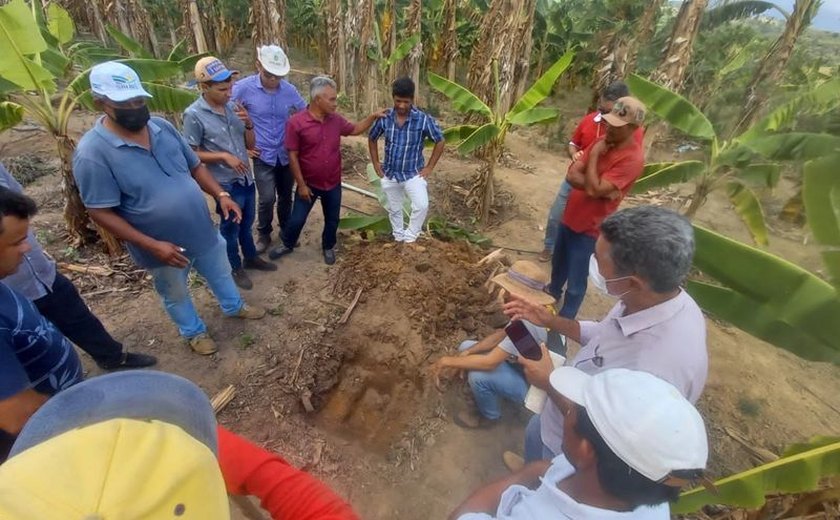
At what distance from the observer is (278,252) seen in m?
4.71

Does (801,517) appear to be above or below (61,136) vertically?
below

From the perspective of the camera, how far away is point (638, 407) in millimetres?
1051

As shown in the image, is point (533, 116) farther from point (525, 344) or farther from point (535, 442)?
point (535, 442)

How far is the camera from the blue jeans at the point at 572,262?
3.48 metres

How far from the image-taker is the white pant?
457cm

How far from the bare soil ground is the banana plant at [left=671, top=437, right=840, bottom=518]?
4.69 ft

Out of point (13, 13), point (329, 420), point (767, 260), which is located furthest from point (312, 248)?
point (767, 260)

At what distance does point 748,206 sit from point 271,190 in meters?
4.95

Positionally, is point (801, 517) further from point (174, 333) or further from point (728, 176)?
point (174, 333)

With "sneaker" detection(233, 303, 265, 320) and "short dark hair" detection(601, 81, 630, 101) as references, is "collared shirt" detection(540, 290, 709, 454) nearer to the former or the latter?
"sneaker" detection(233, 303, 265, 320)

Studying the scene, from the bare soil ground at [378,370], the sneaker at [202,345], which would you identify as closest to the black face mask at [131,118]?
the sneaker at [202,345]

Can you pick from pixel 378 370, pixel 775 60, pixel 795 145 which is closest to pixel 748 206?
pixel 795 145

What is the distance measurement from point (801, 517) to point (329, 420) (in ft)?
9.44

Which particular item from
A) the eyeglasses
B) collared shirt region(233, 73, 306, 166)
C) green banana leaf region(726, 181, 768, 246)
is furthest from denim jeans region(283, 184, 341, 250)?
green banana leaf region(726, 181, 768, 246)
